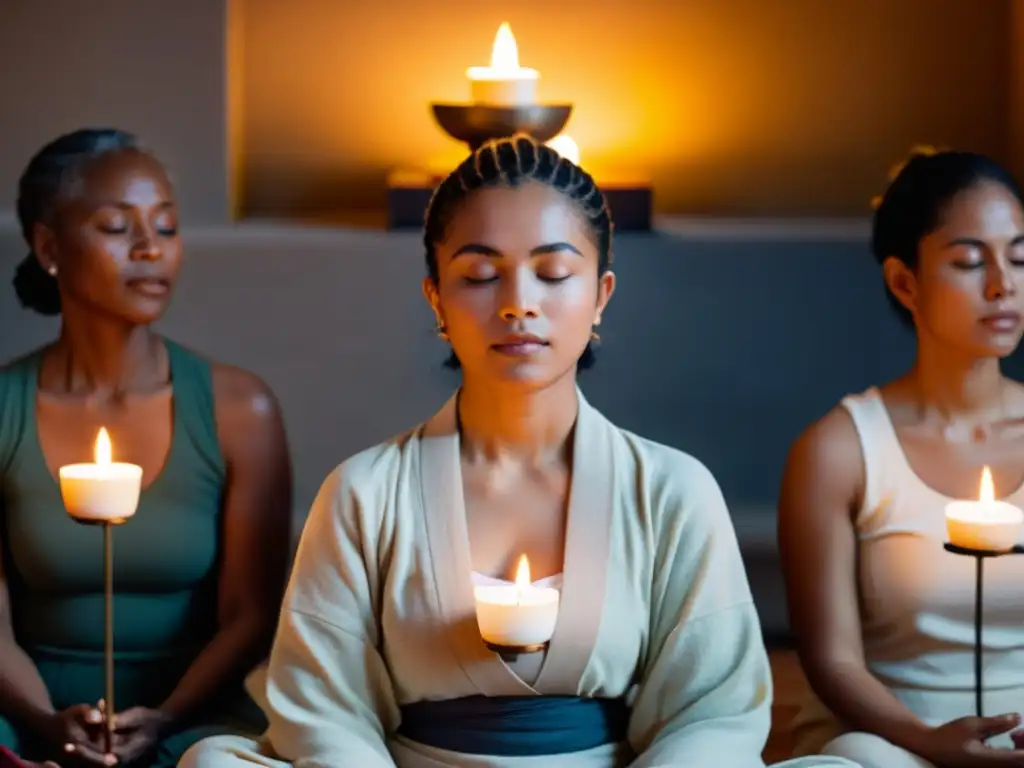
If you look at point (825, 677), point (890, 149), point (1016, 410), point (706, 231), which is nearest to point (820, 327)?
point (706, 231)

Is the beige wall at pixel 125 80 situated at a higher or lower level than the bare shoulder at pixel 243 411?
higher

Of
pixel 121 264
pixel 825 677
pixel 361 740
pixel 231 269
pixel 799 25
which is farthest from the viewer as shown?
pixel 799 25

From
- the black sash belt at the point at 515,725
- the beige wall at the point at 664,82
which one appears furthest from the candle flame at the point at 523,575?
the beige wall at the point at 664,82

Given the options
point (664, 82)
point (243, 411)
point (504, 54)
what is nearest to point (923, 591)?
point (243, 411)

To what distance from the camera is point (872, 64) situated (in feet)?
13.7

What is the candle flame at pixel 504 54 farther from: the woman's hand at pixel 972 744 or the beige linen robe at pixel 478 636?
the woman's hand at pixel 972 744

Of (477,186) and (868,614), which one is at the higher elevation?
(477,186)

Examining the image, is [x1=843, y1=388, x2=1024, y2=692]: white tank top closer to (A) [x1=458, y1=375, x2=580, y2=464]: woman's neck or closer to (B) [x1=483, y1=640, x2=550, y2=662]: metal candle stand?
(A) [x1=458, y1=375, x2=580, y2=464]: woman's neck

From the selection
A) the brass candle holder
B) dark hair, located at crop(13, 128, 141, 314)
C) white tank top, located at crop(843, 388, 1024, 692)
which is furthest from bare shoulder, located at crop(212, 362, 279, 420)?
white tank top, located at crop(843, 388, 1024, 692)

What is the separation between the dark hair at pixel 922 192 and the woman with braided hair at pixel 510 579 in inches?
20.2

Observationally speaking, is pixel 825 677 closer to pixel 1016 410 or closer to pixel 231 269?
pixel 1016 410

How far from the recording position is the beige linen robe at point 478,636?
2428 millimetres

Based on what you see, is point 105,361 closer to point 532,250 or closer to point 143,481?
point 143,481

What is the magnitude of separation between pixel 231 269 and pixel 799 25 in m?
1.36
